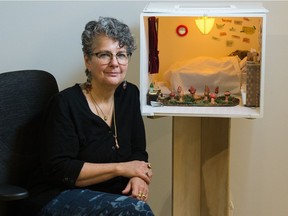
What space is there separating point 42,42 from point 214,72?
85 centimetres

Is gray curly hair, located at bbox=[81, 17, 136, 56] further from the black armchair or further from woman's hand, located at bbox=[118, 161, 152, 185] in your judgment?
woman's hand, located at bbox=[118, 161, 152, 185]

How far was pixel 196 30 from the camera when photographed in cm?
209

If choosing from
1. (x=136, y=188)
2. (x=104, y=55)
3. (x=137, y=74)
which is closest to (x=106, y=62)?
(x=104, y=55)

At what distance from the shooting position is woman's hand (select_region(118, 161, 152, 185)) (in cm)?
169

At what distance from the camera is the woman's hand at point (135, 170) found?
5.56 ft

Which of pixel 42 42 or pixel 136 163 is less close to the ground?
pixel 42 42

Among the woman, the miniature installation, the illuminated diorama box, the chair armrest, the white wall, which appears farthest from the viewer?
the white wall

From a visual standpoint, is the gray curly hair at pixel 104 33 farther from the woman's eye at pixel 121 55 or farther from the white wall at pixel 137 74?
the white wall at pixel 137 74

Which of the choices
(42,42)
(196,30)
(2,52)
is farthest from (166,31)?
(2,52)

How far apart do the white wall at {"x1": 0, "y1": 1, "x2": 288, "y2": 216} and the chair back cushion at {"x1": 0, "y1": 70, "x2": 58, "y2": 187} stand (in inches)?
17.5

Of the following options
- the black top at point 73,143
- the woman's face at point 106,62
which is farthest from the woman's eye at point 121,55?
the black top at point 73,143

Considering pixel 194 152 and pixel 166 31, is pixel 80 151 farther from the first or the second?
pixel 166 31

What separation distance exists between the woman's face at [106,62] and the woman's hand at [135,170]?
11.6 inches

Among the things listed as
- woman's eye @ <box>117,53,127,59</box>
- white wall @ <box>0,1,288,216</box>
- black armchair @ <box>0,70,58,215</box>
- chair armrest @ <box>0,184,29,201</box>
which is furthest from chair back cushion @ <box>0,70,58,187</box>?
white wall @ <box>0,1,288,216</box>
